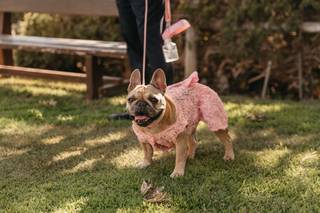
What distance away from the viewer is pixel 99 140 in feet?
15.7

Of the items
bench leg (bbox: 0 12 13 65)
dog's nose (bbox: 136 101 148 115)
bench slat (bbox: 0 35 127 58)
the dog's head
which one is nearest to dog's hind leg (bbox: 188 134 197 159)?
the dog's head

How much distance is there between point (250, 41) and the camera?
6.23 metres

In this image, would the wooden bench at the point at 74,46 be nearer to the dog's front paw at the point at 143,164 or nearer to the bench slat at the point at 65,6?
the bench slat at the point at 65,6

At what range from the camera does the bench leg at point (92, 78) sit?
636 cm

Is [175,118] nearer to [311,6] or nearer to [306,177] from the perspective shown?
[306,177]

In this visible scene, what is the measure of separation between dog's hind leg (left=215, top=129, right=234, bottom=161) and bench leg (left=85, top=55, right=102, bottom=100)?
2.62 metres

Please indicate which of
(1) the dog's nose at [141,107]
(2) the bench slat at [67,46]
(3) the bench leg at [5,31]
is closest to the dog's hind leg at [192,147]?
(1) the dog's nose at [141,107]

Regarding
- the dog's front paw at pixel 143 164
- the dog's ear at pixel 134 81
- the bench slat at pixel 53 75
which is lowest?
the bench slat at pixel 53 75

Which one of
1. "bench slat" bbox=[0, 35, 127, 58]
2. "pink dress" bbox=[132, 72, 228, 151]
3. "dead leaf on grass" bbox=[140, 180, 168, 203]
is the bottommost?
"dead leaf on grass" bbox=[140, 180, 168, 203]

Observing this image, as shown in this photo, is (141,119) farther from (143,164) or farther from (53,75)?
(53,75)

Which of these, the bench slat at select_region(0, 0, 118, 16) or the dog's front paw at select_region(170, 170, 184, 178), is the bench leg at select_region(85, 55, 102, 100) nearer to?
the bench slat at select_region(0, 0, 118, 16)

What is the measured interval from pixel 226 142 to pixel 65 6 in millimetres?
3500

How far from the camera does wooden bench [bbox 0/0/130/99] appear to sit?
20.9 feet

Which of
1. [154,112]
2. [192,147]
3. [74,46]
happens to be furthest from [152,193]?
[74,46]
